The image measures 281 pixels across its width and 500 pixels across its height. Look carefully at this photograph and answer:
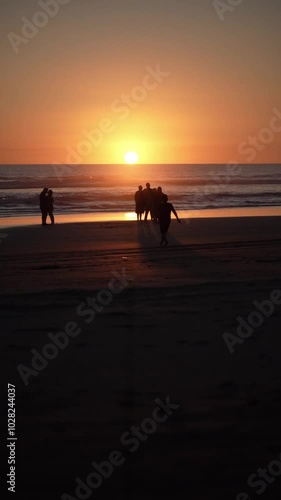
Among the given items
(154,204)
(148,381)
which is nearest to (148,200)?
(154,204)

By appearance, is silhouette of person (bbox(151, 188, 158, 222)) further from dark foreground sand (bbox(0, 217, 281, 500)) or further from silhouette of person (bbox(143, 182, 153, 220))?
dark foreground sand (bbox(0, 217, 281, 500))

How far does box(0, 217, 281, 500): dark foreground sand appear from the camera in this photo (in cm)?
454

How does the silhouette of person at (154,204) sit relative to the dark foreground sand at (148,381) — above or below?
above

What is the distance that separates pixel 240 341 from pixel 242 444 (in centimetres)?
272

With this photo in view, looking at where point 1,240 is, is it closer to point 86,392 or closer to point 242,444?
point 86,392

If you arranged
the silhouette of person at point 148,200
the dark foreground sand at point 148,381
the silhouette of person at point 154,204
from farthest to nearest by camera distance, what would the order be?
the silhouette of person at point 148,200
the silhouette of person at point 154,204
the dark foreground sand at point 148,381

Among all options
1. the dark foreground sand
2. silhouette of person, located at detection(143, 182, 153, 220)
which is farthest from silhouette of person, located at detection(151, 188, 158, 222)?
the dark foreground sand

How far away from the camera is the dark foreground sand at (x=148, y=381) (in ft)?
14.9

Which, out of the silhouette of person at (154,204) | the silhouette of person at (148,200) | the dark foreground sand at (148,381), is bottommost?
the dark foreground sand at (148,381)

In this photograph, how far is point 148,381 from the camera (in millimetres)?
6258

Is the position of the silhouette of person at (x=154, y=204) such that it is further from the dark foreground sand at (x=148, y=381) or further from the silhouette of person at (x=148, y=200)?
the dark foreground sand at (x=148, y=381)

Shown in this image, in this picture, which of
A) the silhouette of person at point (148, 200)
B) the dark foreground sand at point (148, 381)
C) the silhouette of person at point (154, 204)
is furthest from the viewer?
the silhouette of person at point (148, 200)

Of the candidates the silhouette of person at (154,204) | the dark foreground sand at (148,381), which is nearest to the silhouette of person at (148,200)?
the silhouette of person at (154,204)

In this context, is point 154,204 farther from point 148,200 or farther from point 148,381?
point 148,381
